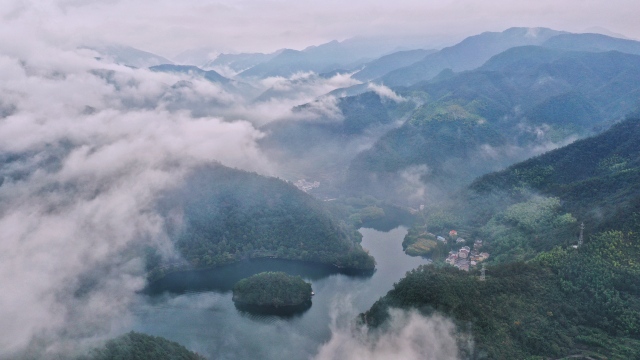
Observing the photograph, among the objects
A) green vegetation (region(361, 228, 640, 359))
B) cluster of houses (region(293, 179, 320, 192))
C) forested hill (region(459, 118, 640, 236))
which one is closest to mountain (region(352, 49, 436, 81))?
cluster of houses (region(293, 179, 320, 192))

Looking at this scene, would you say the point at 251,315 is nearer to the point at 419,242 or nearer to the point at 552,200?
the point at 419,242

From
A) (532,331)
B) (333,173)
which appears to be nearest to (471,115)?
(333,173)

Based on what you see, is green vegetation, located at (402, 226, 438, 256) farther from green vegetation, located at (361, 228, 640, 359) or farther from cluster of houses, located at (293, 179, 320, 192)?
cluster of houses, located at (293, 179, 320, 192)

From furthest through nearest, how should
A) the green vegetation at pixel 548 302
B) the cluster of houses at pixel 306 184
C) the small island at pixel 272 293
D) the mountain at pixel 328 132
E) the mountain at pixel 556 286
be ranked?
the mountain at pixel 328 132
the cluster of houses at pixel 306 184
the small island at pixel 272 293
the mountain at pixel 556 286
the green vegetation at pixel 548 302

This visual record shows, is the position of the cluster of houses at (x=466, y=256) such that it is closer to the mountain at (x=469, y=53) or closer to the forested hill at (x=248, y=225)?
the forested hill at (x=248, y=225)

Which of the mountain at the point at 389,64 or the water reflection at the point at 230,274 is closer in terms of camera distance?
the water reflection at the point at 230,274

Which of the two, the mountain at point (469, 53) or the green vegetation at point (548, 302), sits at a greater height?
the mountain at point (469, 53)

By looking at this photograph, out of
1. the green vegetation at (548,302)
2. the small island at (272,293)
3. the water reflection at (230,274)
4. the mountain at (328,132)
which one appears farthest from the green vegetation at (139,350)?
the mountain at (328,132)
